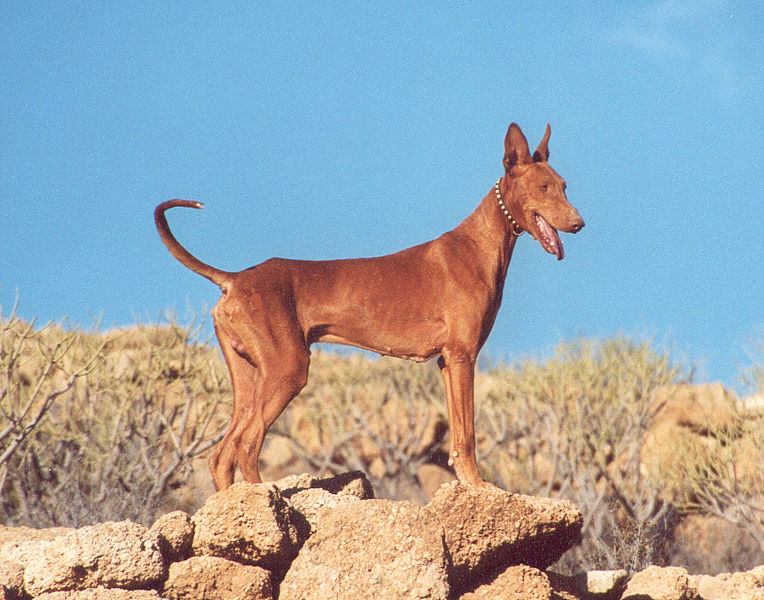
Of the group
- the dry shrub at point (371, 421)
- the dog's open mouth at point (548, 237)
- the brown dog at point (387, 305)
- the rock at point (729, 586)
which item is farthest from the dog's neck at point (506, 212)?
the dry shrub at point (371, 421)

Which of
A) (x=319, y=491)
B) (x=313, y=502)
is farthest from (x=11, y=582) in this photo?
(x=319, y=491)

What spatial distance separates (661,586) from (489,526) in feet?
9.36

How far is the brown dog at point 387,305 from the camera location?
7.60 metres

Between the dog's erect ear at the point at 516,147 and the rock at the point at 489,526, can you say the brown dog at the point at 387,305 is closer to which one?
the dog's erect ear at the point at 516,147

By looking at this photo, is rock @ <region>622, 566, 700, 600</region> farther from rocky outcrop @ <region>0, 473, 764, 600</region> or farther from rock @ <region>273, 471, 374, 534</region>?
rock @ <region>273, 471, 374, 534</region>

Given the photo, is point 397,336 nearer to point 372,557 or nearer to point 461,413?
Answer: point 461,413

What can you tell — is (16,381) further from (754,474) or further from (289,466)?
(754,474)

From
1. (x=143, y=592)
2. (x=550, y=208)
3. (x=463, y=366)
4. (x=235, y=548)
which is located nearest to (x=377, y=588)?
(x=235, y=548)

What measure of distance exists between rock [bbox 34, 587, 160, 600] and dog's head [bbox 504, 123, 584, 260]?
4.24 meters

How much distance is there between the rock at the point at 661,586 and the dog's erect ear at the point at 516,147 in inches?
167

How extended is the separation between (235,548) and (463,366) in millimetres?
2396

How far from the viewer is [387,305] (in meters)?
7.95

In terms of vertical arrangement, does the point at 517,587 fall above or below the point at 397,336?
below

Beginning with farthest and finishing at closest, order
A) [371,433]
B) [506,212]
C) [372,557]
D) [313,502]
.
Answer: [371,433]
[506,212]
[313,502]
[372,557]
